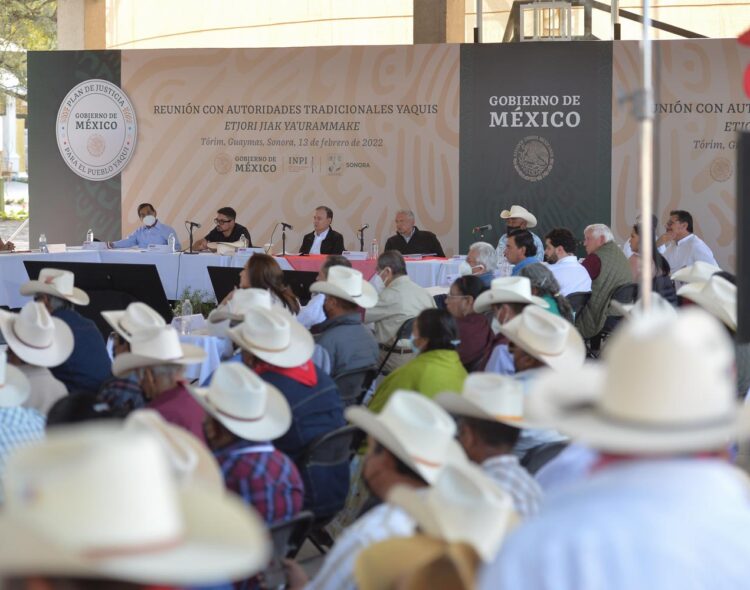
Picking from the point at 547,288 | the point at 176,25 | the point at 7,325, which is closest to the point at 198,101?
the point at 176,25

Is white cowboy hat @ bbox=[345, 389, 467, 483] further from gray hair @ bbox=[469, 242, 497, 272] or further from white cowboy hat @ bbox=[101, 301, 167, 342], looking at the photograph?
gray hair @ bbox=[469, 242, 497, 272]

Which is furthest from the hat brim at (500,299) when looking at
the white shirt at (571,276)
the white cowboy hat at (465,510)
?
the white cowboy hat at (465,510)

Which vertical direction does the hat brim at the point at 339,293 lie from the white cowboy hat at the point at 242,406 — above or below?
above

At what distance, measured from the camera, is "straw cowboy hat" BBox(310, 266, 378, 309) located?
6.67 meters

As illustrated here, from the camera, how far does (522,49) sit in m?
13.4

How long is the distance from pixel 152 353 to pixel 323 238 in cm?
745

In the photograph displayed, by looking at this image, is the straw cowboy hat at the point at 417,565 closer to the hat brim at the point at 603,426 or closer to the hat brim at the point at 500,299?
the hat brim at the point at 603,426

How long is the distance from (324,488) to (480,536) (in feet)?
7.60

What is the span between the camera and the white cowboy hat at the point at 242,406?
3.72 m

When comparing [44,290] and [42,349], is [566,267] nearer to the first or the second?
[44,290]

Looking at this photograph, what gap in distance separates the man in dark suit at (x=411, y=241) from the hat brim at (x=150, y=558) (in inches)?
397

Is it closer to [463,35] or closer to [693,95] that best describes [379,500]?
[693,95]

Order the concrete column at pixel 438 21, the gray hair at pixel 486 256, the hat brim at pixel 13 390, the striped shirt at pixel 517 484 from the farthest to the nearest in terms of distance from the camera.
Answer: the concrete column at pixel 438 21
the gray hair at pixel 486 256
the hat brim at pixel 13 390
the striped shirt at pixel 517 484

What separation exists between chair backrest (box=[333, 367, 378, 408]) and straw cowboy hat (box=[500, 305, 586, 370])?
4.30ft
